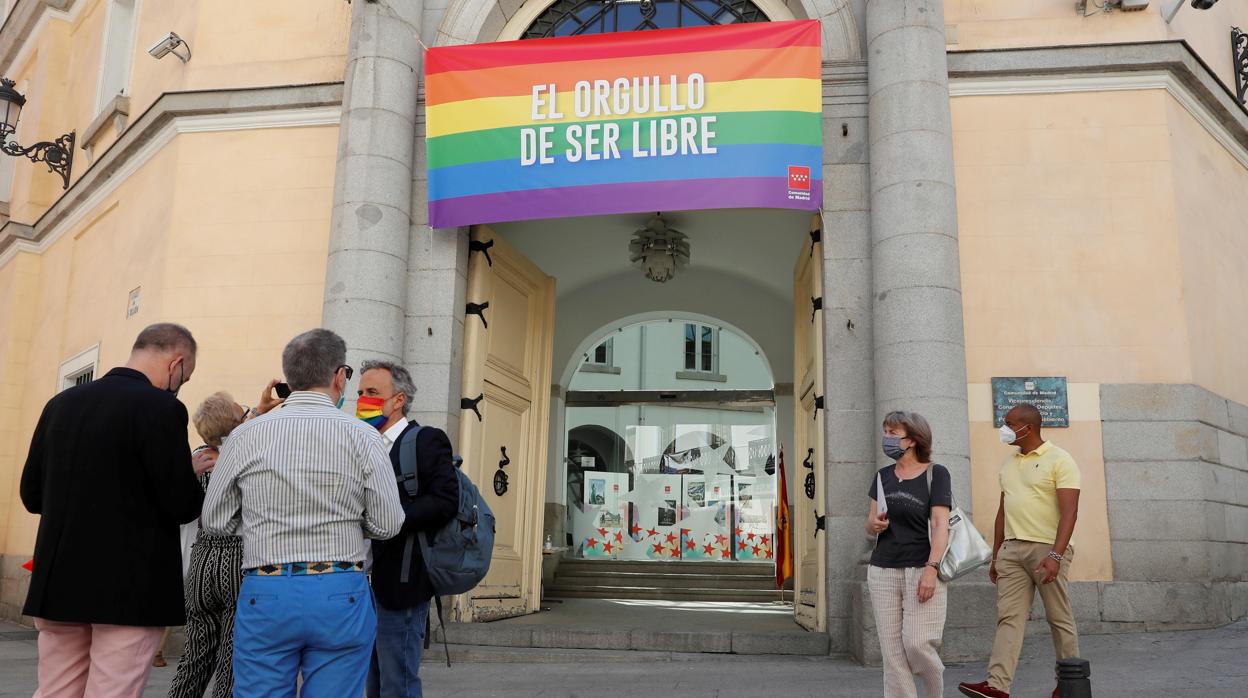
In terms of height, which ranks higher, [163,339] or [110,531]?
[163,339]

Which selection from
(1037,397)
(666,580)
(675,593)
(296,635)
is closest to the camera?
(296,635)

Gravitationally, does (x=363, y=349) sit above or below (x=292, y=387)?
above

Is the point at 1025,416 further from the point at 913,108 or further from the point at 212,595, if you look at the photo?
the point at 212,595

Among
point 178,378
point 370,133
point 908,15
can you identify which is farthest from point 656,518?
point 178,378

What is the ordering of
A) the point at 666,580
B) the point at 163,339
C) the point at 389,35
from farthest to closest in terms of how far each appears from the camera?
the point at 666,580 < the point at 389,35 < the point at 163,339

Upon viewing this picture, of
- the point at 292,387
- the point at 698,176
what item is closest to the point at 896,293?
the point at 698,176

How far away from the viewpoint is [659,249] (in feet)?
36.4

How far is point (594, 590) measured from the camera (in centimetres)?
1415

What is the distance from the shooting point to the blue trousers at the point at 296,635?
9.75 ft

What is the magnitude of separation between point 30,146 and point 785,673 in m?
10.7

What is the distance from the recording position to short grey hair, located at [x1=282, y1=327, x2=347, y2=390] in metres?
3.23

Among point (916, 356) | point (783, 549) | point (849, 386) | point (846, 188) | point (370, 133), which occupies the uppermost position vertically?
point (370, 133)

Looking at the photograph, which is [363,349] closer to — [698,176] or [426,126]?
[426,126]

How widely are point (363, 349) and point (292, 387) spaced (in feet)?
15.3
